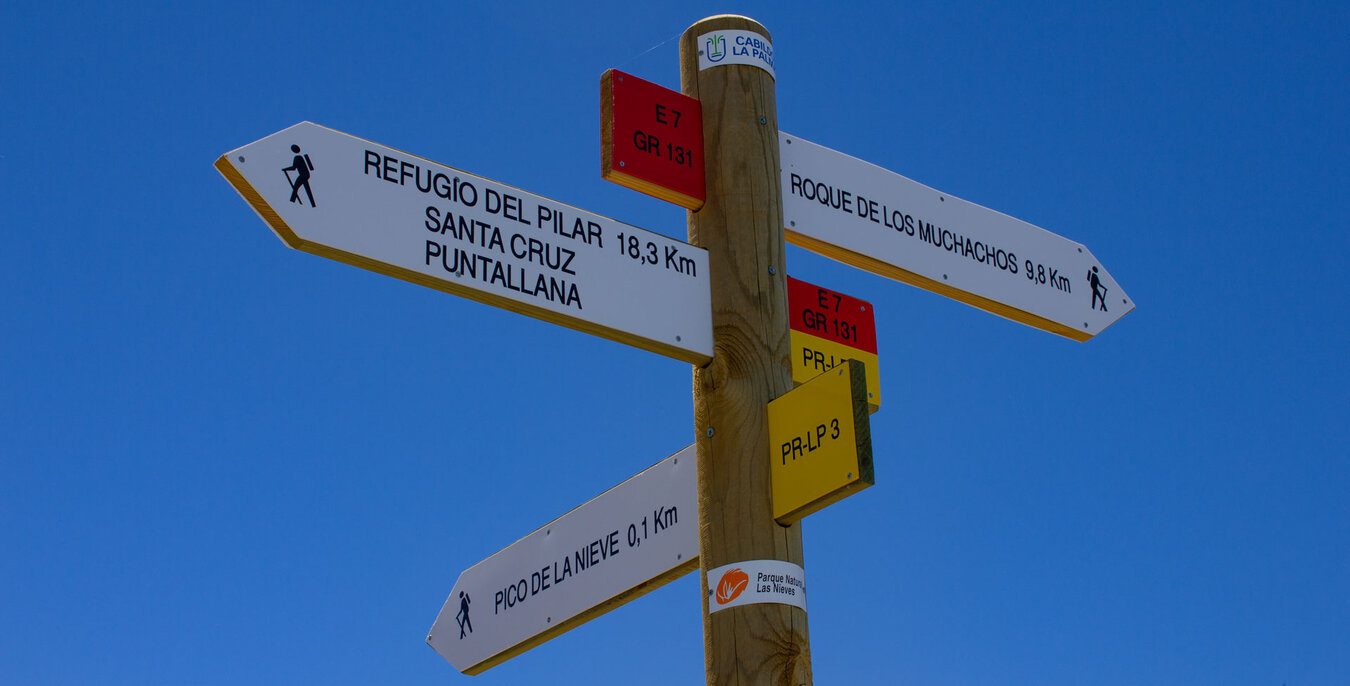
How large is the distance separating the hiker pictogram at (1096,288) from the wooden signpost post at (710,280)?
30mm

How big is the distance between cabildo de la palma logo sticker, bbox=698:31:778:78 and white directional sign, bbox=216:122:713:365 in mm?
644

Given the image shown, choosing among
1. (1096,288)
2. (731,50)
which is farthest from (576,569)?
(1096,288)

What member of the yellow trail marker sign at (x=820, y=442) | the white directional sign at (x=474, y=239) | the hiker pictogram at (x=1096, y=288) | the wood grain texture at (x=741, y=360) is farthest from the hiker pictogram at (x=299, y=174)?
the hiker pictogram at (x=1096, y=288)

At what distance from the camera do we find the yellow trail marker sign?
3076mm

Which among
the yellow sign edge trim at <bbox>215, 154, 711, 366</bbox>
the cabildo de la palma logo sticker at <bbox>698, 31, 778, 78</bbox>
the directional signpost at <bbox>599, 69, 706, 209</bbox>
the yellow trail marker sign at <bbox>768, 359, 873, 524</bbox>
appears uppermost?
the cabildo de la palma logo sticker at <bbox>698, 31, 778, 78</bbox>

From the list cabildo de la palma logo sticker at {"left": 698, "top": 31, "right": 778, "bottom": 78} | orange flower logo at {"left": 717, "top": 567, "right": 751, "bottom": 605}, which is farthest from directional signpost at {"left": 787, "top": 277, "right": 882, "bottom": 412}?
orange flower logo at {"left": 717, "top": 567, "right": 751, "bottom": 605}

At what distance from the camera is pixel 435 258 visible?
3.21 meters

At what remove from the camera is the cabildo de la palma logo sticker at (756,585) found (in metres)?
3.26

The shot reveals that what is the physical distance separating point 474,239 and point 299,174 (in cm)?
45

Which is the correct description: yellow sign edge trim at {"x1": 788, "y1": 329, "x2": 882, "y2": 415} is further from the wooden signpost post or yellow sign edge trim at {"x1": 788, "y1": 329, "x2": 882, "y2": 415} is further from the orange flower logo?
the orange flower logo

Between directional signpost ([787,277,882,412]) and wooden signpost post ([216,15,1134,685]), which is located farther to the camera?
directional signpost ([787,277,882,412])

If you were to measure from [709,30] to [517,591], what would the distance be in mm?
1909

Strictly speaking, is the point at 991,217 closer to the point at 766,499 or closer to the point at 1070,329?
the point at 1070,329

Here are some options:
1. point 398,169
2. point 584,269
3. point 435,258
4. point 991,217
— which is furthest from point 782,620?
point 991,217
